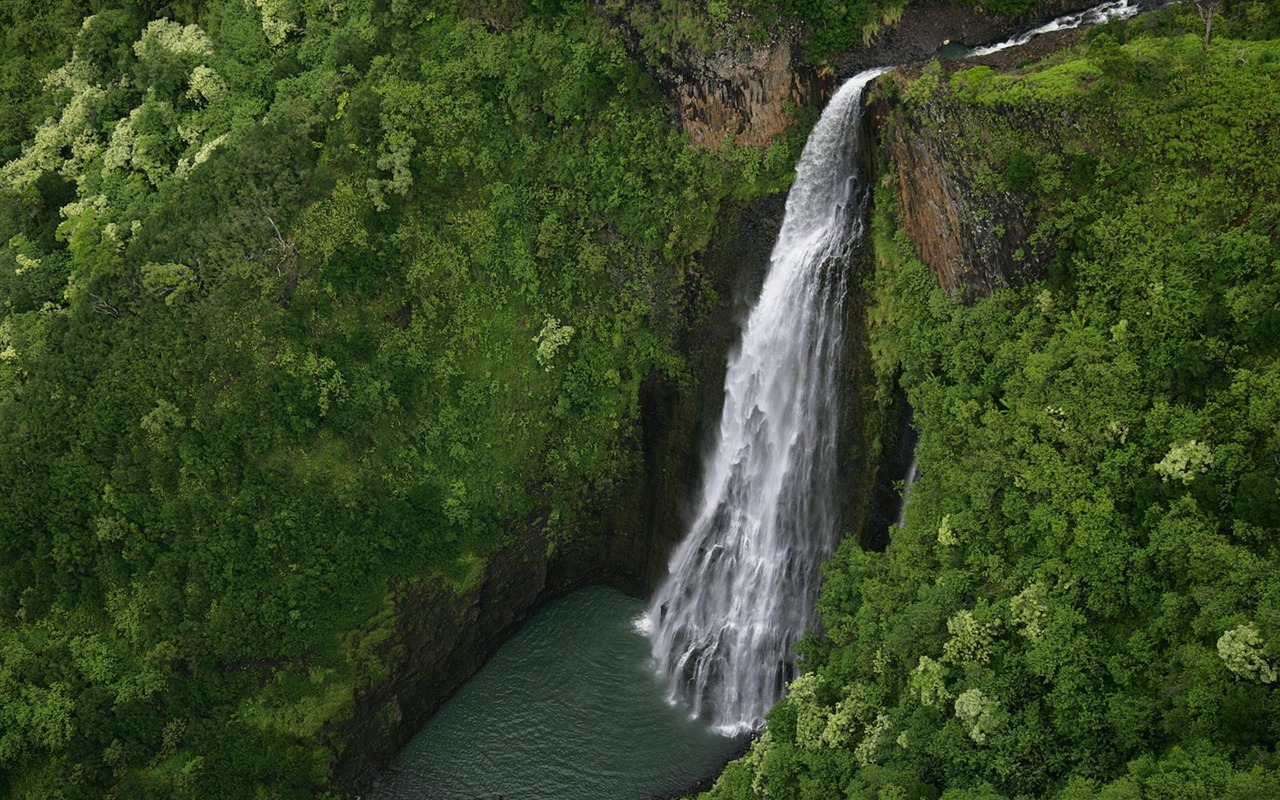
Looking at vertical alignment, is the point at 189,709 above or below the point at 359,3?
below

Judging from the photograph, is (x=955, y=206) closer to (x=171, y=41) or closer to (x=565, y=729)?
(x=565, y=729)

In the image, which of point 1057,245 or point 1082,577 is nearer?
point 1082,577

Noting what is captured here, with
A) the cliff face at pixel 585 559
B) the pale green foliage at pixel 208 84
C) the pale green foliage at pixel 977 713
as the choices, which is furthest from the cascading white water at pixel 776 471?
the pale green foliage at pixel 208 84

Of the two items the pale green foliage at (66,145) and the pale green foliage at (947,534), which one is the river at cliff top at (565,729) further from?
the pale green foliage at (66,145)

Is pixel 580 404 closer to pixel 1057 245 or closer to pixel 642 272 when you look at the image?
pixel 642 272

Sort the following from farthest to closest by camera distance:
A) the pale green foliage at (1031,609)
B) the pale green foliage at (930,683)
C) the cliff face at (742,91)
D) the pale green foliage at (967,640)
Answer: the cliff face at (742,91), the pale green foliage at (930,683), the pale green foliage at (967,640), the pale green foliage at (1031,609)

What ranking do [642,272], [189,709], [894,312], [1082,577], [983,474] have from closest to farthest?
[1082,577]
[983,474]
[894,312]
[189,709]
[642,272]

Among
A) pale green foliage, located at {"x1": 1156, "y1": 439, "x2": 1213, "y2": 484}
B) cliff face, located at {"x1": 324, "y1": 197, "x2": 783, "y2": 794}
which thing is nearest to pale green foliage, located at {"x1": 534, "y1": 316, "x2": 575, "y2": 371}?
cliff face, located at {"x1": 324, "y1": 197, "x2": 783, "y2": 794}

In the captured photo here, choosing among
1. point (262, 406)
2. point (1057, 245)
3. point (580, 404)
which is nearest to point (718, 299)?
point (580, 404)
